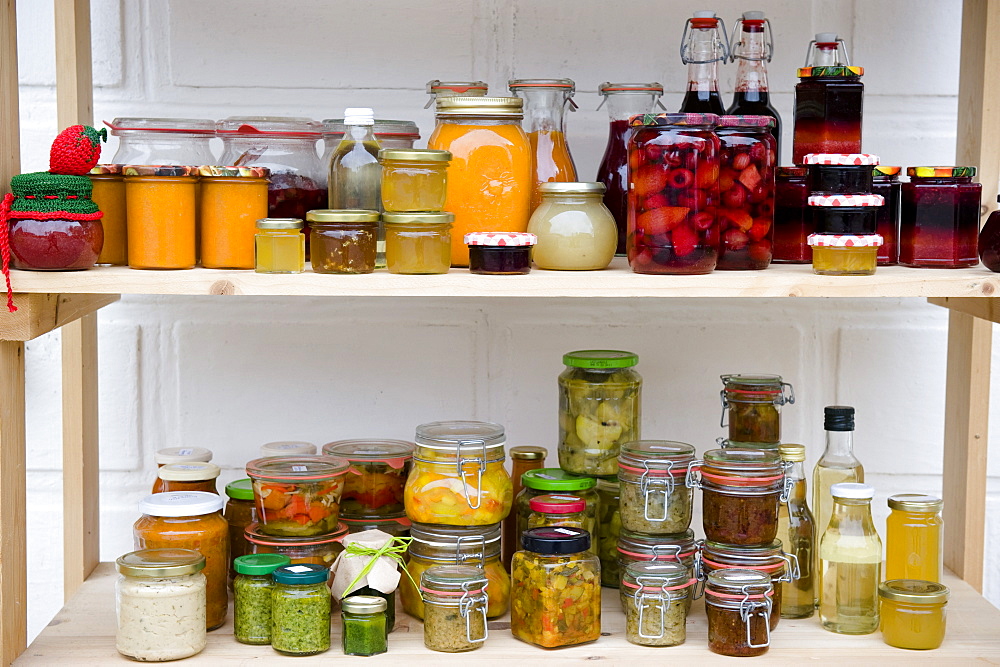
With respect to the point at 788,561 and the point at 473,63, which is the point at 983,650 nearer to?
the point at 788,561

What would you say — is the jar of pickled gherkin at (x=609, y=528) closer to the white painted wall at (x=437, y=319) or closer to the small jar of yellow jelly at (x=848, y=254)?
the white painted wall at (x=437, y=319)

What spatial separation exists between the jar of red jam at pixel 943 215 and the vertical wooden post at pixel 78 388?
1079 mm

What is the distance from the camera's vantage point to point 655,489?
129 cm

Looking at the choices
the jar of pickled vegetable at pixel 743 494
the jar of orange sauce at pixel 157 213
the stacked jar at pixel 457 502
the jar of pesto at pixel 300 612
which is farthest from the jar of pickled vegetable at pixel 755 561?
the jar of orange sauce at pixel 157 213

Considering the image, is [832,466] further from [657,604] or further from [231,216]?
[231,216]

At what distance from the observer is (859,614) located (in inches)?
50.9

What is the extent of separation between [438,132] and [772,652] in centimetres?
74

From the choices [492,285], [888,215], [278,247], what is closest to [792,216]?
[888,215]

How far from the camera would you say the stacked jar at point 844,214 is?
117 centimetres

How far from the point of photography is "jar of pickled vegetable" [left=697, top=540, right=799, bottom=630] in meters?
1.26

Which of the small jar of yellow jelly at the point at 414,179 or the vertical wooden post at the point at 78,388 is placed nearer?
the small jar of yellow jelly at the point at 414,179

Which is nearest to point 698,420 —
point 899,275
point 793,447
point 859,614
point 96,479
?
point 793,447

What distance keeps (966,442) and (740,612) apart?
1.61 feet

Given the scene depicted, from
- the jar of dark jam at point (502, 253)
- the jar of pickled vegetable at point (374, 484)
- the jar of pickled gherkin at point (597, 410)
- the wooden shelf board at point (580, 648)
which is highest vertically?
the jar of dark jam at point (502, 253)
